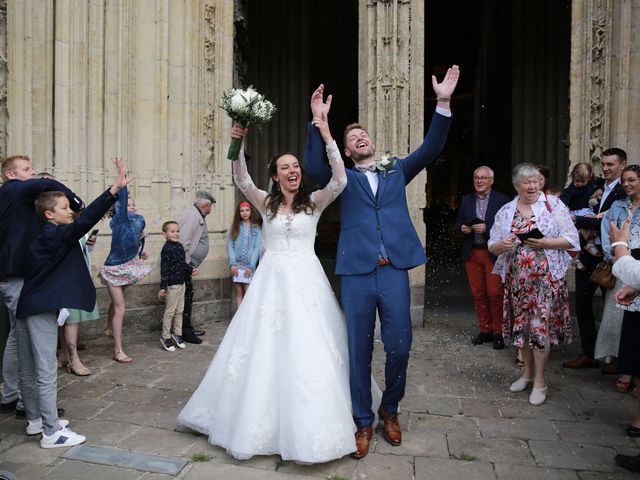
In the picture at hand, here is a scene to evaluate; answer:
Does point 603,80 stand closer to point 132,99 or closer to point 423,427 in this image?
point 423,427

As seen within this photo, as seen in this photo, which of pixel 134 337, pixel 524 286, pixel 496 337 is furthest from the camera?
pixel 134 337

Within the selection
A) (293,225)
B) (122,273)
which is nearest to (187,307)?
(122,273)

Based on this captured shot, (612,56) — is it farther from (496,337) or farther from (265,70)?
(265,70)

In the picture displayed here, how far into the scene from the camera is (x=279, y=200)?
4.02 meters

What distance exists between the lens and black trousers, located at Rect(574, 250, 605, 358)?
232 inches

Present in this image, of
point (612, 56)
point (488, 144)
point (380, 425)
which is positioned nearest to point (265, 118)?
point (380, 425)

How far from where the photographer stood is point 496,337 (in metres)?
6.62

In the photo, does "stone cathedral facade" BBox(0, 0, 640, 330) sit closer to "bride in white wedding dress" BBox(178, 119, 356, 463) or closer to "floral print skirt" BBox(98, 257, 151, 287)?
"floral print skirt" BBox(98, 257, 151, 287)

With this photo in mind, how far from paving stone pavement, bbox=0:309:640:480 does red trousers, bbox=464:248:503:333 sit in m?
0.55

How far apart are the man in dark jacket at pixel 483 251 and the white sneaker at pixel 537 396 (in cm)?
176

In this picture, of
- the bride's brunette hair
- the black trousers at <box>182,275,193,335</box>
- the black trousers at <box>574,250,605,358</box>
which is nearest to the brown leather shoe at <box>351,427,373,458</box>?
the bride's brunette hair

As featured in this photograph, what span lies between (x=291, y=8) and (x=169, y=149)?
7807 mm

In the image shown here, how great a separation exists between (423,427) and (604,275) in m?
2.35

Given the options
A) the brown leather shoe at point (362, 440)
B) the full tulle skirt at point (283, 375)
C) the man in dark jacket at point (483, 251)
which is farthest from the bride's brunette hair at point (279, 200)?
the man in dark jacket at point (483, 251)
